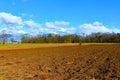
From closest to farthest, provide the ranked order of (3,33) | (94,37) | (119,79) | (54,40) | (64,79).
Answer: (119,79), (64,79), (3,33), (54,40), (94,37)

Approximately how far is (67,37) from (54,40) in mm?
8559

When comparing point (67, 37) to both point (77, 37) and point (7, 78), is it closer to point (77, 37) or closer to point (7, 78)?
point (77, 37)

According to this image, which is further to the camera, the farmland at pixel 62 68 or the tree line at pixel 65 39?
the tree line at pixel 65 39

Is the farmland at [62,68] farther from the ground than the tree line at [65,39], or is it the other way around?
the tree line at [65,39]

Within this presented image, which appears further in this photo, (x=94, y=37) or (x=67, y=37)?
(x=94, y=37)

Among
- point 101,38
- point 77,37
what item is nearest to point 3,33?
point 77,37

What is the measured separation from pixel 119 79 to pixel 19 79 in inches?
193

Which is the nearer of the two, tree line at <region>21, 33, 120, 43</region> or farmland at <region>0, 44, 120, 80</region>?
farmland at <region>0, 44, 120, 80</region>

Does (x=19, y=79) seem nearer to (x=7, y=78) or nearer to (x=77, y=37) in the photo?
(x=7, y=78)

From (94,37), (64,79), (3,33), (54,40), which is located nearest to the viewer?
(64,79)

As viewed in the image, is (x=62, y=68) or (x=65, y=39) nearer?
(x=62, y=68)

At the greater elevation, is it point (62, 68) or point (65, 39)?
point (65, 39)

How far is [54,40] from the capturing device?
148750mm

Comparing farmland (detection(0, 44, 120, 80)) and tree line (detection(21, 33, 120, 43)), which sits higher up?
tree line (detection(21, 33, 120, 43))
